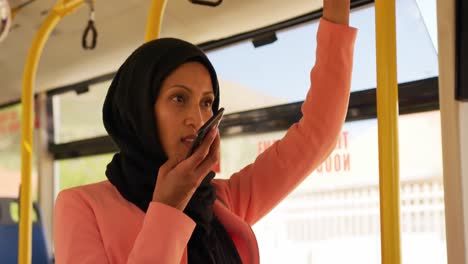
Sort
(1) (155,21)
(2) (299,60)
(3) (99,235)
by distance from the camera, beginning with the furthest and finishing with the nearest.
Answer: (2) (299,60)
(1) (155,21)
(3) (99,235)

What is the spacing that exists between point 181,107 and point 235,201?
32cm

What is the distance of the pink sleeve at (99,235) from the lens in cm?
95

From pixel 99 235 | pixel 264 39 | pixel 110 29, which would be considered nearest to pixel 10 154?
pixel 110 29

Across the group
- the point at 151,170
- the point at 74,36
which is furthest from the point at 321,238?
the point at 74,36

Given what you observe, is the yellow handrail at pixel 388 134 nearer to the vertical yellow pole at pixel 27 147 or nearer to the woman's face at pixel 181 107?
the woman's face at pixel 181 107

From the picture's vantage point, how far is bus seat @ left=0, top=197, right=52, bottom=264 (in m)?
2.76

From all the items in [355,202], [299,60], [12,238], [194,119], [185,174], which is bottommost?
[12,238]

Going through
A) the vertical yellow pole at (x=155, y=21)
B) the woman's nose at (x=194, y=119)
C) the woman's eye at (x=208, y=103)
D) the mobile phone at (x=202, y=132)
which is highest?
the vertical yellow pole at (x=155, y=21)

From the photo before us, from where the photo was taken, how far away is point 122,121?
115cm

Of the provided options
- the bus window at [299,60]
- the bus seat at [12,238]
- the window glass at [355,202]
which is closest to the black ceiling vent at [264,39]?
the bus window at [299,60]

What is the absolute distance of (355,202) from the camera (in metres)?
2.12

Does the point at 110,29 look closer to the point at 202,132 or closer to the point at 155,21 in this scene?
the point at 155,21

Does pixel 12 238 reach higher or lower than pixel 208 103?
lower

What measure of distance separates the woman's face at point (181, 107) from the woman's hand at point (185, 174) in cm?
7
